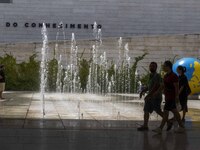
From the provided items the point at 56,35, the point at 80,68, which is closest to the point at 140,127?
the point at 80,68

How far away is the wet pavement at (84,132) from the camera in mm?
8500

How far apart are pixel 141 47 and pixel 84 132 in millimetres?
22150

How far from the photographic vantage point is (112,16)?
130 feet

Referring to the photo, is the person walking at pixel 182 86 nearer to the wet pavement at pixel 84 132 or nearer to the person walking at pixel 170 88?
the wet pavement at pixel 84 132

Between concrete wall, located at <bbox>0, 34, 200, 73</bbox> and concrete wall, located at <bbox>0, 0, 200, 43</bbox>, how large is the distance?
685 centimetres

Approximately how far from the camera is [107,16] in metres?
39.6

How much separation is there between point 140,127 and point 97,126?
1037 millimetres

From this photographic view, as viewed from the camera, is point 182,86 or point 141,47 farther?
point 141,47

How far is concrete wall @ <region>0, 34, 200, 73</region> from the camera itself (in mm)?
31453

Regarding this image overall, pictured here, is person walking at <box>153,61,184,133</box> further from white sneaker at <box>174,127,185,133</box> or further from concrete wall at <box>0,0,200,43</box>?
concrete wall at <box>0,0,200,43</box>

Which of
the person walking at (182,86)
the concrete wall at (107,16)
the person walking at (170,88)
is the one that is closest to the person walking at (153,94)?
the person walking at (170,88)

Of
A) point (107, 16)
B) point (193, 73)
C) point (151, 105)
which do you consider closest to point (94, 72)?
point (107, 16)

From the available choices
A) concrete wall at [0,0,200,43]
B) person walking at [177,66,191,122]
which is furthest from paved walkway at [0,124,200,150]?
concrete wall at [0,0,200,43]

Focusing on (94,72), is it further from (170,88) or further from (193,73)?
(170,88)
